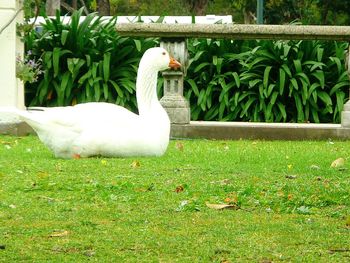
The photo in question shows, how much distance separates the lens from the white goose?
10.3m

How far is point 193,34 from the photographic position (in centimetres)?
1472

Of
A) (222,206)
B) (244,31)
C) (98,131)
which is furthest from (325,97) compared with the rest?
(222,206)

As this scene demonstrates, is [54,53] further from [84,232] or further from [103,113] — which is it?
[84,232]

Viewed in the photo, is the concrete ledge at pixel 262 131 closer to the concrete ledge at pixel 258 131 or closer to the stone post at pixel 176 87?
the concrete ledge at pixel 258 131

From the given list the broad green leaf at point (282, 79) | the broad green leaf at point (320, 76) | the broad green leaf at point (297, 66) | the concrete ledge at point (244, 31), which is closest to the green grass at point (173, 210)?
the concrete ledge at point (244, 31)

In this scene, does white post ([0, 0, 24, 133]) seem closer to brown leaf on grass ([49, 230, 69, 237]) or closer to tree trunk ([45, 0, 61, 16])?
brown leaf on grass ([49, 230, 69, 237])

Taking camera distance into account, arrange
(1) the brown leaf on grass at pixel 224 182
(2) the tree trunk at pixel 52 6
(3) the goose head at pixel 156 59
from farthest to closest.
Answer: (2) the tree trunk at pixel 52 6
(3) the goose head at pixel 156 59
(1) the brown leaf on grass at pixel 224 182

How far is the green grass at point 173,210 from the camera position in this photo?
5.78m

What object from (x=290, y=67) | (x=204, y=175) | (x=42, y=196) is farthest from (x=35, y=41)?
(x=42, y=196)

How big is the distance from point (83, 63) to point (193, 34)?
1.65 metres

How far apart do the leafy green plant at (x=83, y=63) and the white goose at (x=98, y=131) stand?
4.62m

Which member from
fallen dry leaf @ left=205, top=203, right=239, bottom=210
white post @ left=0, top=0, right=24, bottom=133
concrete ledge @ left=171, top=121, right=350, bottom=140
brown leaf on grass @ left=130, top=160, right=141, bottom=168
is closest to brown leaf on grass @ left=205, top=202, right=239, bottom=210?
fallen dry leaf @ left=205, top=203, right=239, bottom=210

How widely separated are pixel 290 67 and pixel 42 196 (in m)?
8.37

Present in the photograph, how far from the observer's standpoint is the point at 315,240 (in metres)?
6.09
